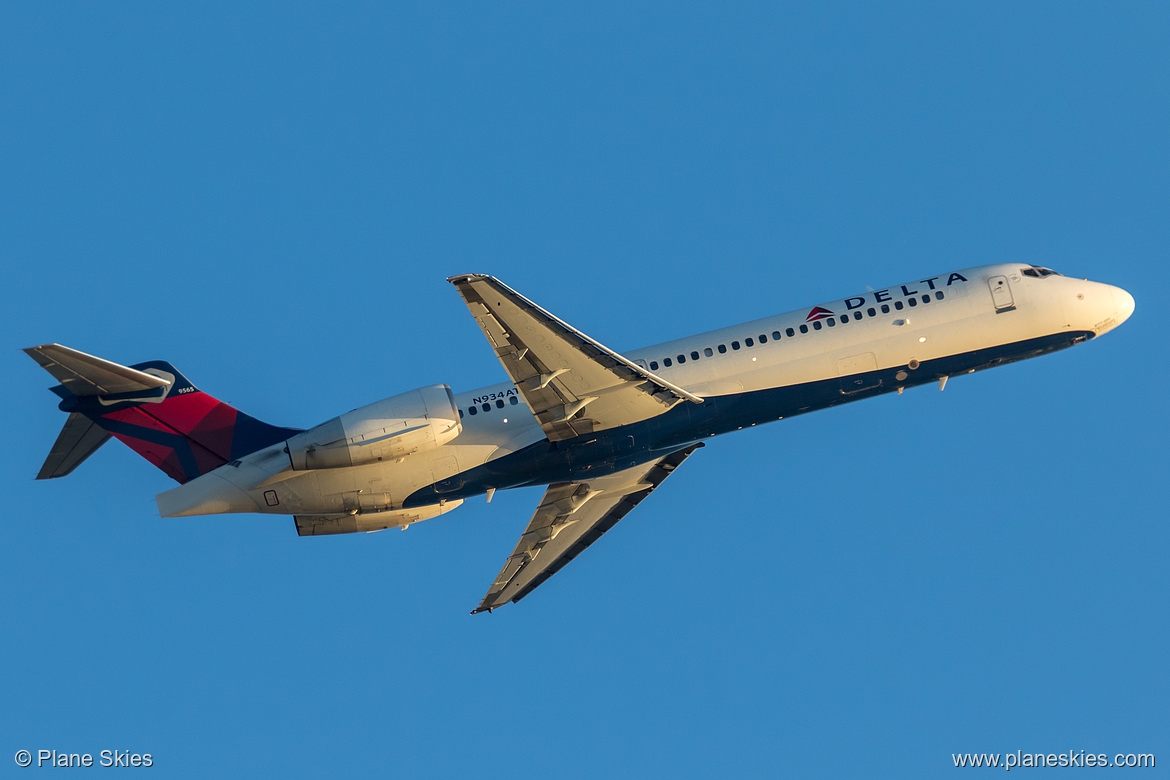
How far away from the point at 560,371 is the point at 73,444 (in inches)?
540

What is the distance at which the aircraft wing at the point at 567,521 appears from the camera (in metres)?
35.3

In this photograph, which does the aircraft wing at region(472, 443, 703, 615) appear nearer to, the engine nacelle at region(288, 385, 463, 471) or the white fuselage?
the white fuselage

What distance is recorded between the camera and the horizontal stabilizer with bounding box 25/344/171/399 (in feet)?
90.9

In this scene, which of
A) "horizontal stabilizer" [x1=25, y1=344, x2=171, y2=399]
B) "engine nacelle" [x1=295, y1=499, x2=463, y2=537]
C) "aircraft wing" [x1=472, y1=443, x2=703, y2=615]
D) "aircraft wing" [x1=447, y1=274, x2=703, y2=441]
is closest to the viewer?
"aircraft wing" [x1=447, y1=274, x2=703, y2=441]

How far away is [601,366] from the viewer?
29234 mm

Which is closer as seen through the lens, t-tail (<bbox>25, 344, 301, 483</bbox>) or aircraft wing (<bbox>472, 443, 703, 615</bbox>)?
t-tail (<bbox>25, 344, 301, 483</bbox>)

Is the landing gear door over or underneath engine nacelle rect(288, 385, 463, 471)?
over

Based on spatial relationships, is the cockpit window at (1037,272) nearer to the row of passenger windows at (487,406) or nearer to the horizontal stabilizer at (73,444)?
the row of passenger windows at (487,406)

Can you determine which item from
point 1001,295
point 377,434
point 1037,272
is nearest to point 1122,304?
point 1037,272

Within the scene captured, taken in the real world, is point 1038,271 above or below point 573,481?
above

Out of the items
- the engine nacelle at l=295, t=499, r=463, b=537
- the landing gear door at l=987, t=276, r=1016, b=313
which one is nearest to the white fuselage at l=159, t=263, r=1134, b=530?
the landing gear door at l=987, t=276, r=1016, b=313

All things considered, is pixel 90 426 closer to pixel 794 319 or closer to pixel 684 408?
pixel 684 408

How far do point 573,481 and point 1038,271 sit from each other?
15220 millimetres

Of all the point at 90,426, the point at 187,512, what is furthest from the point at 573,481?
the point at 90,426
